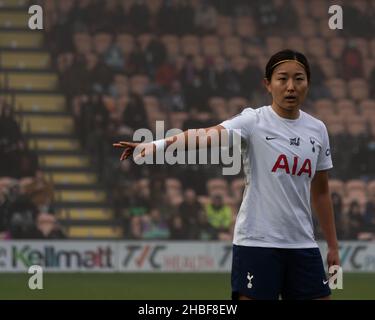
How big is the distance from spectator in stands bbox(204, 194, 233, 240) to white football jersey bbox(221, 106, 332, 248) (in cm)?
1438

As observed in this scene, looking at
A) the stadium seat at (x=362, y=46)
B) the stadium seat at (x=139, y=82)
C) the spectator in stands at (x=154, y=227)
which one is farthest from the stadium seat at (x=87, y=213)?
the stadium seat at (x=362, y=46)

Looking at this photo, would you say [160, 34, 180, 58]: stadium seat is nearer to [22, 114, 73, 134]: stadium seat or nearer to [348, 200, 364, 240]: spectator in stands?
[22, 114, 73, 134]: stadium seat

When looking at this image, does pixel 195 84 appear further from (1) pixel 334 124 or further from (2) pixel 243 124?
(2) pixel 243 124

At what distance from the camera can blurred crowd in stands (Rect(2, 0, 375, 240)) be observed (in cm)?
2241

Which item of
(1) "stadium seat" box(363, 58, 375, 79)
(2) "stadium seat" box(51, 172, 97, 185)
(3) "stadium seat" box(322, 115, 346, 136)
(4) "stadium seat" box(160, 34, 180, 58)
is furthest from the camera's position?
(1) "stadium seat" box(363, 58, 375, 79)

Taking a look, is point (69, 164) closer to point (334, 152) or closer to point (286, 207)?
point (334, 152)

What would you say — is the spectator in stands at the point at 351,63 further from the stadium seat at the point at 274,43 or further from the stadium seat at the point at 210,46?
the stadium seat at the point at 210,46

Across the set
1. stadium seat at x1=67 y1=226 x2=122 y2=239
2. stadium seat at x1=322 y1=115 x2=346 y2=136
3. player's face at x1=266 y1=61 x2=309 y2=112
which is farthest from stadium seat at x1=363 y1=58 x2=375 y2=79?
player's face at x1=266 y1=61 x2=309 y2=112

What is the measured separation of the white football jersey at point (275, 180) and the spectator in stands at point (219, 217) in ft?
47.2

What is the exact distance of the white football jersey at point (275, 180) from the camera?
7.12m

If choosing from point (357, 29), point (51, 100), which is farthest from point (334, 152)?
point (51, 100)

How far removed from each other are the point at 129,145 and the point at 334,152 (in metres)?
17.0

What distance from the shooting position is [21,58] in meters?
25.5

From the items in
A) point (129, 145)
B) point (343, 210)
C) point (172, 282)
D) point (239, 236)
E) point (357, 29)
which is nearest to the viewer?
point (129, 145)
